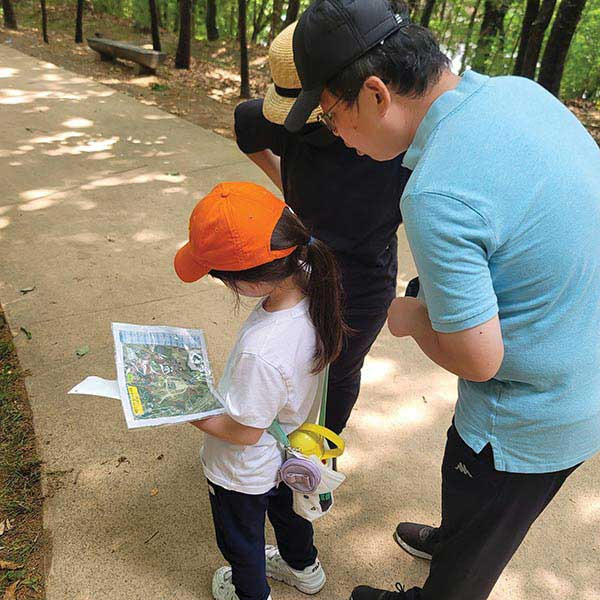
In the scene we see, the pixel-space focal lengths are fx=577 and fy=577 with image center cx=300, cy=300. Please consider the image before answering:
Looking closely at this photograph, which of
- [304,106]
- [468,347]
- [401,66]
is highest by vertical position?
[401,66]

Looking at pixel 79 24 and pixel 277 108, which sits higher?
pixel 277 108

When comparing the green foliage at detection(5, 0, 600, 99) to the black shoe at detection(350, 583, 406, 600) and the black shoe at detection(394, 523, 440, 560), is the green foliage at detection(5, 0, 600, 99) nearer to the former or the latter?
the black shoe at detection(394, 523, 440, 560)

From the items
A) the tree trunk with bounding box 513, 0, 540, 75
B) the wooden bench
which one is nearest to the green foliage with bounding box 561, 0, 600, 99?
the tree trunk with bounding box 513, 0, 540, 75

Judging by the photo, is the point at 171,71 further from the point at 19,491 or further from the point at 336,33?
the point at 336,33

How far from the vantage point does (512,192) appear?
984 mm

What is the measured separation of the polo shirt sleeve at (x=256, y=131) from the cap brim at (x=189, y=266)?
0.66 meters

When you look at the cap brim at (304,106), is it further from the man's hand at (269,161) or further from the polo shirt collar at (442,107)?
the man's hand at (269,161)

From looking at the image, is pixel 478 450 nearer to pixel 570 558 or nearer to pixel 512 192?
pixel 512 192

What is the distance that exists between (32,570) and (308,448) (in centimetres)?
118

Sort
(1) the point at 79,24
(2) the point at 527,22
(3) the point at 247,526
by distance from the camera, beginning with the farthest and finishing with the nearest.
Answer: (1) the point at 79,24 < (2) the point at 527,22 < (3) the point at 247,526

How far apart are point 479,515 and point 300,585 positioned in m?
0.95

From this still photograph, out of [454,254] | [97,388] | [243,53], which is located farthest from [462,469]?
[243,53]

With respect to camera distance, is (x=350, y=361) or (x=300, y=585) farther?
(x=350, y=361)

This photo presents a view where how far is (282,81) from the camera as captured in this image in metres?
1.76
